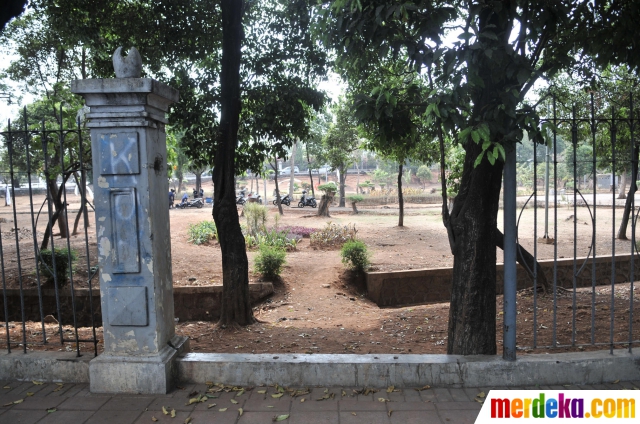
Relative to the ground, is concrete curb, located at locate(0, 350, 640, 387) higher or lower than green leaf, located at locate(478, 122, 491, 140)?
lower

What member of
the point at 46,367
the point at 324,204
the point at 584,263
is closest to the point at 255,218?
the point at 324,204

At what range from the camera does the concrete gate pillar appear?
342cm

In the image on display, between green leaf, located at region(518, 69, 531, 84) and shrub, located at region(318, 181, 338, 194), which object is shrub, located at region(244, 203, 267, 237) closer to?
shrub, located at region(318, 181, 338, 194)

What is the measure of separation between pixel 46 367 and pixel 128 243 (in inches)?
47.3

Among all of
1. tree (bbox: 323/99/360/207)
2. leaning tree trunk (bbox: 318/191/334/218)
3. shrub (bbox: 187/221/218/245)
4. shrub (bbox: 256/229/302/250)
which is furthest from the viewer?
leaning tree trunk (bbox: 318/191/334/218)

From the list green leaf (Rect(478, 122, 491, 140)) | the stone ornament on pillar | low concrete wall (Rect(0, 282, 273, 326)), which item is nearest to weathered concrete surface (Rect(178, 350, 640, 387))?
green leaf (Rect(478, 122, 491, 140))

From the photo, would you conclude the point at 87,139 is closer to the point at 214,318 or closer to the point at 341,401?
the point at 214,318

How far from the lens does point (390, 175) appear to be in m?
49.2

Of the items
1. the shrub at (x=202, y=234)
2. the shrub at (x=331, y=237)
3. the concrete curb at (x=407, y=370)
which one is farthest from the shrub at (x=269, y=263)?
the concrete curb at (x=407, y=370)

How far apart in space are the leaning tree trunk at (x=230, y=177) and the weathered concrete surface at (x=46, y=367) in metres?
2.82

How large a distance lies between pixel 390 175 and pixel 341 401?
4668cm

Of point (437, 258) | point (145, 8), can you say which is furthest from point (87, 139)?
point (437, 258)

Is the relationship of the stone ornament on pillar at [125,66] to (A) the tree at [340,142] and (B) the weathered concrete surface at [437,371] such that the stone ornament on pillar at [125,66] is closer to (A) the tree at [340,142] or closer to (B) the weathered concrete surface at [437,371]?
(B) the weathered concrete surface at [437,371]

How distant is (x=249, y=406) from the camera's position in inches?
129
